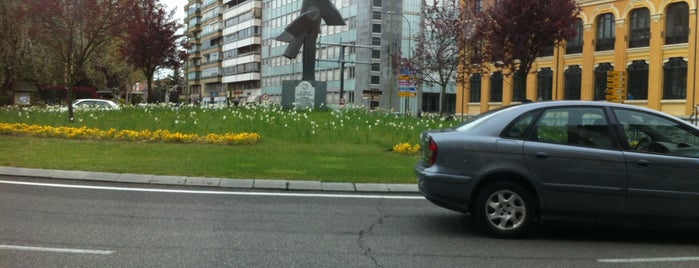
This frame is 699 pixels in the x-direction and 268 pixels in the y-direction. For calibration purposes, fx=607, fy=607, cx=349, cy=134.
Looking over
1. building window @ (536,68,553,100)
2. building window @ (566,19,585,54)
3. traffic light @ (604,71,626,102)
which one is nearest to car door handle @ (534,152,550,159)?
traffic light @ (604,71,626,102)

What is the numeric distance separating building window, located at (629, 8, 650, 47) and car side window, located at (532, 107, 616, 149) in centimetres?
3988

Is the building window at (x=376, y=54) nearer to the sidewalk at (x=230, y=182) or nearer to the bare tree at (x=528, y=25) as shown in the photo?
the bare tree at (x=528, y=25)

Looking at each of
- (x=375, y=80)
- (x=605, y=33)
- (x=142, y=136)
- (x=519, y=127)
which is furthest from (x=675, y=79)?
(x=375, y=80)

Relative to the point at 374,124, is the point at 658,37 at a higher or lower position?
higher

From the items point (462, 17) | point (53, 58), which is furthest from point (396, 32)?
point (53, 58)

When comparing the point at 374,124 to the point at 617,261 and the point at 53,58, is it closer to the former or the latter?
the point at 617,261

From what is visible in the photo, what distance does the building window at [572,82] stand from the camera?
46.1 metres

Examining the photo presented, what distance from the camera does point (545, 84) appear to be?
4881 centimetres

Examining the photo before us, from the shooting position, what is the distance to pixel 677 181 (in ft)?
21.5

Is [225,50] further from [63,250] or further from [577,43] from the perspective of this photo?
[63,250]

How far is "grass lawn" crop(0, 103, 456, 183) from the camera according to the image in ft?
37.4

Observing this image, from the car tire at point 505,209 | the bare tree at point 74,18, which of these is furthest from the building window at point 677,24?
the car tire at point 505,209

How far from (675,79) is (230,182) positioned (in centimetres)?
3830

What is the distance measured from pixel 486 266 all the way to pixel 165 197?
5.24 metres
